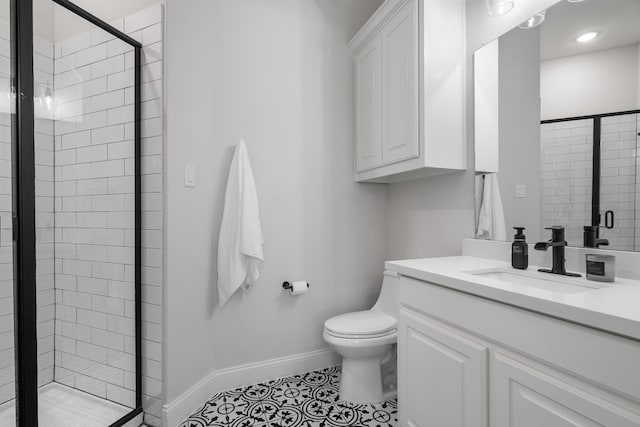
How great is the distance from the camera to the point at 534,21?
4.58 ft

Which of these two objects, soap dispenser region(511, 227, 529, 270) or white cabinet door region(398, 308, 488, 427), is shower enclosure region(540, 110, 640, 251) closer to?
soap dispenser region(511, 227, 529, 270)

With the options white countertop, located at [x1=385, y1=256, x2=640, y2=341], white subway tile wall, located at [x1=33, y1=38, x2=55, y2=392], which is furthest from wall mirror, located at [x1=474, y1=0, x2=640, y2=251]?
white subway tile wall, located at [x1=33, y1=38, x2=55, y2=392]

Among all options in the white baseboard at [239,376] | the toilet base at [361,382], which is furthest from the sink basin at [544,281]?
the white baseboard at [239,376]

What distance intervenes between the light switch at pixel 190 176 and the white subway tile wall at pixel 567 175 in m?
1.70

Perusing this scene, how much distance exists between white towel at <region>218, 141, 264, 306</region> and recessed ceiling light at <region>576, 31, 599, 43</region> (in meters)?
1.66

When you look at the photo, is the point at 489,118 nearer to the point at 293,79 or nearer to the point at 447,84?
the point at 447,84

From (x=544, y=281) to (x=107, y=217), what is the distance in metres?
1.96

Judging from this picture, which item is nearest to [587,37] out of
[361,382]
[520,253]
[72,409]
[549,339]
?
[520,253]

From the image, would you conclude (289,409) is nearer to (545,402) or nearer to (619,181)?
(545,402)

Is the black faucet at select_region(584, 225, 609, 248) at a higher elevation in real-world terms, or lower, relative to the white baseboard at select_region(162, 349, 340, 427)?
higher

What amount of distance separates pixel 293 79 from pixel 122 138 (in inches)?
43.7

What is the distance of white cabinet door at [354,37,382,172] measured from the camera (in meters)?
1.96

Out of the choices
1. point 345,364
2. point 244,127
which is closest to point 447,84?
point 244,127

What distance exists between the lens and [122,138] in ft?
5.11
